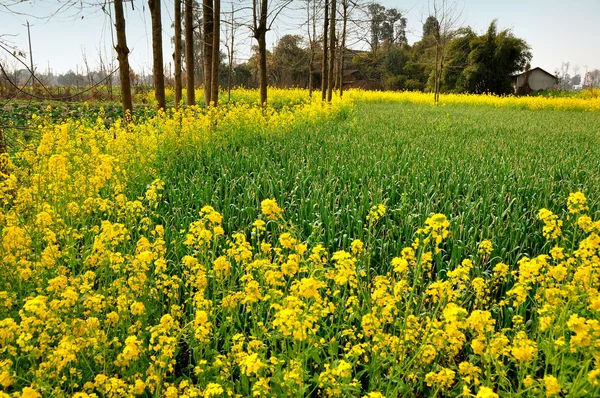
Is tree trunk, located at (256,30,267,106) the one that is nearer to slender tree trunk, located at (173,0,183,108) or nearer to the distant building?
slender tree trunk, located at (173,0,183,108)

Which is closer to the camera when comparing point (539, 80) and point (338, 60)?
point (338, 60)

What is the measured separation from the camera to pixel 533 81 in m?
45.8

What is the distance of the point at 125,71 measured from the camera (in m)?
7.78

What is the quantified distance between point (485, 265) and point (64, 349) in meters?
3.22

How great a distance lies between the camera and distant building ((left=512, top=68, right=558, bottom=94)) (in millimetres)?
43344

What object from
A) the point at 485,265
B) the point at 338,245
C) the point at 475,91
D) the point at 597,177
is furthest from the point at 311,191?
the point at 475,91

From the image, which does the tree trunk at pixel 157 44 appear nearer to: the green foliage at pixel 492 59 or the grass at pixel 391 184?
the grass at pixel 391 184

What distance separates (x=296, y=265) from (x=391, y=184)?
10.1 ft

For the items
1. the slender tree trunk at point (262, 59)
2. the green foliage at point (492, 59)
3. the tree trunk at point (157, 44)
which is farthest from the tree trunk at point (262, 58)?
the green foliage at point (492, 59)

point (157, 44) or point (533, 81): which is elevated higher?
point (533, 81)

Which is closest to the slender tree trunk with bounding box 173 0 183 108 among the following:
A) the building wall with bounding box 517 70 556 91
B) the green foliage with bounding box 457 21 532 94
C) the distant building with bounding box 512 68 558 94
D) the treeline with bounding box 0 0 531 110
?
the treeline with bounding box 0 0 531 110

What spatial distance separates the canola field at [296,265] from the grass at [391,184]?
0.04m

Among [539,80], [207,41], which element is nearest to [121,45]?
[207,41]

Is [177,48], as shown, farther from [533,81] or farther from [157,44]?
[533,81]
